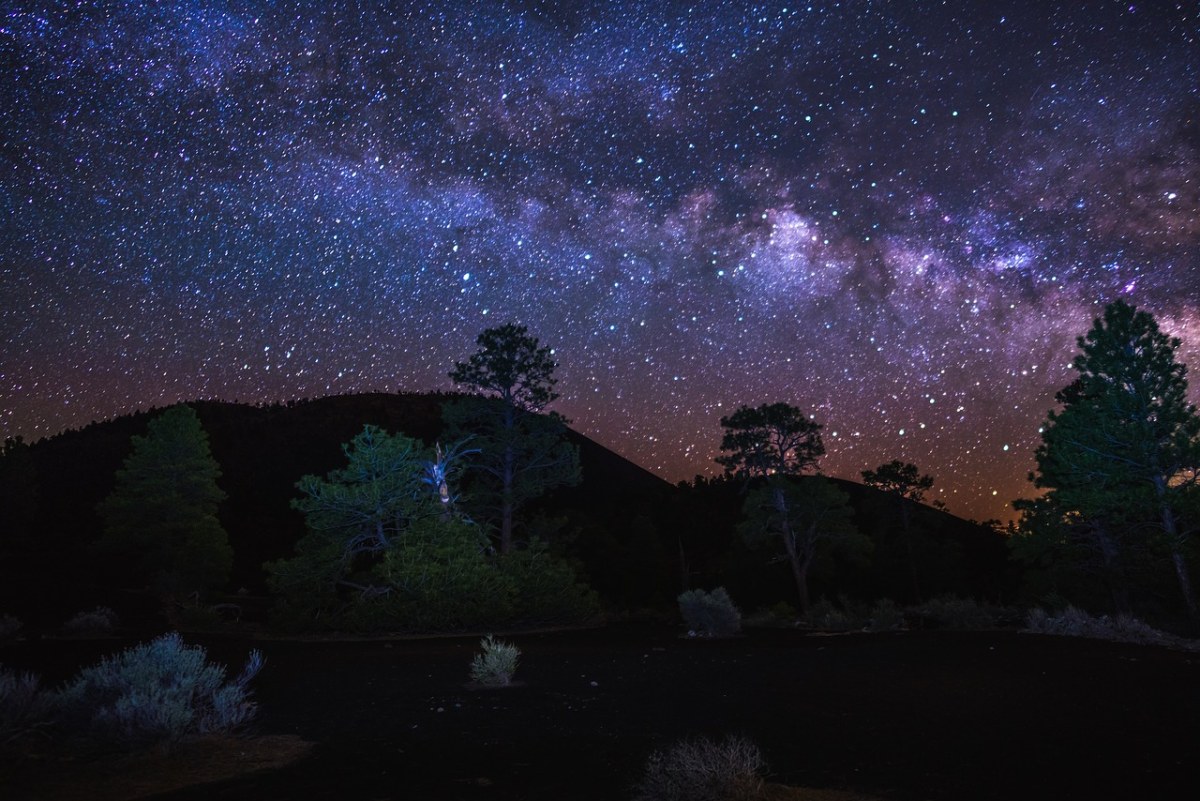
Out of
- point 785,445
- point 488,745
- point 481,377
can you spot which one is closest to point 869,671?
point 488,745

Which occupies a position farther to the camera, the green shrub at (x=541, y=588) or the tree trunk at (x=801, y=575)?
the tree trunk at (x=801, y=575)

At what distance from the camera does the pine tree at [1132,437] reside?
54.3 feet

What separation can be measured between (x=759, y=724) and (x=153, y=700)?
5.67 m

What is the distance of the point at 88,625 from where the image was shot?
61.9 ft

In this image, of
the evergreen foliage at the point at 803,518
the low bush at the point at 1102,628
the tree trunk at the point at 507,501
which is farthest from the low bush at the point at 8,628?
the evergreen foliage at the point at 803,518

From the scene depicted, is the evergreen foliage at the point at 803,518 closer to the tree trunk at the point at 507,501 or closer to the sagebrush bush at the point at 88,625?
the tree trunk at the point at 507,501

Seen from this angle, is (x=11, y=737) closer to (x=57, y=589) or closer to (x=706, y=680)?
(x=706, y=680)

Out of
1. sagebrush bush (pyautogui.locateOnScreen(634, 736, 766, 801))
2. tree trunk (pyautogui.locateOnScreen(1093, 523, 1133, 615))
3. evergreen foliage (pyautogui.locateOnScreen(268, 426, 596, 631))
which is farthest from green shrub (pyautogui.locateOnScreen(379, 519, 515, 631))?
sagebrush bush (pyautogui.locateOnScreen(634, 736, 766, 801))

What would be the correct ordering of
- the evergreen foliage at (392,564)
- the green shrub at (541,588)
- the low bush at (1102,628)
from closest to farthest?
the low bush at (1102,628), the evergreen foliage at (392,564), the green shrub at (541,588)

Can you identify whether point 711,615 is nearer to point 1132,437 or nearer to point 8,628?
point 1132,437

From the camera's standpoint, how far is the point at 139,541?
32969mm

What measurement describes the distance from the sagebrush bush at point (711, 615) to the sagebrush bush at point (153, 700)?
14.6m

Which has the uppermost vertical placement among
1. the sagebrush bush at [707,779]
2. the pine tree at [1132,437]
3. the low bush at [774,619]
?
the pine tree at [1132,437]

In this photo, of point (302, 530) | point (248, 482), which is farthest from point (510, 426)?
point (248, 482)
